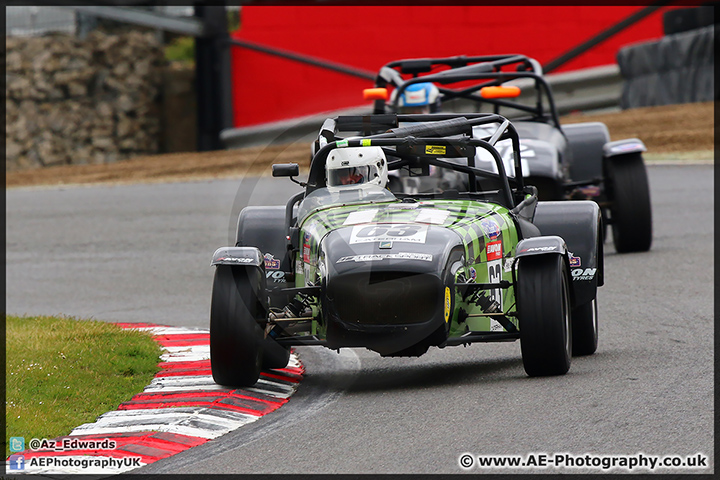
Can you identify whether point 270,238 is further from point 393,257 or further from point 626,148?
point 626,148

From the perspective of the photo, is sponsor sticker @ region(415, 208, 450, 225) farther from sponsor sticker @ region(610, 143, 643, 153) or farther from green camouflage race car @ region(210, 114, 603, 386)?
sponsor sticker @ region(610, 143, 643, 153)

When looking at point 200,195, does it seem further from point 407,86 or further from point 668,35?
point 668,35

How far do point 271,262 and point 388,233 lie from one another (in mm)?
1339

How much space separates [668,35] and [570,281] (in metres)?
18.1

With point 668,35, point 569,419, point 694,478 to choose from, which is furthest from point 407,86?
point 668,35

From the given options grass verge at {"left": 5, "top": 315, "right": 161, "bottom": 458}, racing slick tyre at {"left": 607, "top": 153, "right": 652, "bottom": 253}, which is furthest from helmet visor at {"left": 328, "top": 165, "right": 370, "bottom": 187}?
racing slick tyre at {"left": 607, "top": 153, "right": 652, "bottom": 253}

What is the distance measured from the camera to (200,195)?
65.2 ft

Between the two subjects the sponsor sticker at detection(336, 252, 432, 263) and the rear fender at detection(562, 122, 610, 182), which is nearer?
the sponsor sticker at detection(336, 252, 432, 263)

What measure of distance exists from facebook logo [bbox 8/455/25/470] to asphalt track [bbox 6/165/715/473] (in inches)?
23.0

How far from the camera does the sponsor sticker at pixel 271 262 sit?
7809 mm

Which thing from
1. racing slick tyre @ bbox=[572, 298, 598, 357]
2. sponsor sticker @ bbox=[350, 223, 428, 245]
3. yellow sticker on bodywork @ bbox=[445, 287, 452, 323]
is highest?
sponsor sticker @ bbox=[350, 223, 428, 245]

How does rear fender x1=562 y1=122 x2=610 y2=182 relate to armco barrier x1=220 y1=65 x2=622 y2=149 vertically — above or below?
below

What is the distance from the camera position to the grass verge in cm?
638

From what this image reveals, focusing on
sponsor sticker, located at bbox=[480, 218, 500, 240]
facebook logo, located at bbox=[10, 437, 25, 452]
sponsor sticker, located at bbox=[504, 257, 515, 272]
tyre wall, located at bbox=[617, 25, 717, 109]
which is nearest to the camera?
facebook logo, located at bbox=[10, 437, 25, 452]
